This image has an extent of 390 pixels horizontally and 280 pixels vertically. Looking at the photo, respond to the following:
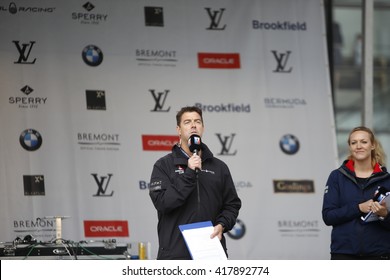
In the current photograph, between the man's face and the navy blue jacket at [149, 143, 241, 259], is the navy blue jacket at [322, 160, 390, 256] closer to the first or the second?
the navy blue jacket at [149, 143, 241, 259]

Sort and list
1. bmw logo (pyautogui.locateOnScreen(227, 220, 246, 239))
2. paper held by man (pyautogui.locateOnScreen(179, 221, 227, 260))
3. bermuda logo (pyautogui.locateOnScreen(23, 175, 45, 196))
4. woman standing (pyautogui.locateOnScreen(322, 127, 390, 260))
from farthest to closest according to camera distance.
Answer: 1. bmw logo (pyautogui.locateOnScreen(227, 220, 246, 239))
2. bermuda logo (pyautogui.locateOnScreen(23, 175, 45, 196))
3. woman standing (pyautogui.locateOnScreen(322, 127, 390, 260))
4. paper held by man (pyautogui.locateOnScreen(179, 221, 227, 260))

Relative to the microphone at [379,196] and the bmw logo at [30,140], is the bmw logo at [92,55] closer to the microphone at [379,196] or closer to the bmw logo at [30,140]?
the bmw logo at [30,140]

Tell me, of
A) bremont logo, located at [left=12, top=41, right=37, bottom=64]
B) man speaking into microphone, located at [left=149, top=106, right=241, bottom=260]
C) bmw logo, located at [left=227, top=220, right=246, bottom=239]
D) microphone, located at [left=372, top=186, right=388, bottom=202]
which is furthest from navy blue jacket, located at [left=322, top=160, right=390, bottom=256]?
bremont logo, located at [left=12, top=41, right=37, bottom=64]

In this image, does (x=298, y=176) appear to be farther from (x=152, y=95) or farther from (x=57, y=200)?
(x=57, y=200)

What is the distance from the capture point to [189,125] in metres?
4.29

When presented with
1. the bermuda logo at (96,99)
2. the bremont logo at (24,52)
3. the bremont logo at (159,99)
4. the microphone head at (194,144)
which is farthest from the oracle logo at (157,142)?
the microphone head at (194,144)

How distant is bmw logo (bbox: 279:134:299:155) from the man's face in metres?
3.14

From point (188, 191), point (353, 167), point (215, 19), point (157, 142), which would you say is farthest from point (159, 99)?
point (188, 191)

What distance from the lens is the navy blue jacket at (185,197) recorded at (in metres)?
4.10

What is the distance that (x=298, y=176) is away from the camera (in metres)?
7.36

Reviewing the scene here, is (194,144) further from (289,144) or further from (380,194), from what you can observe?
(289,144)

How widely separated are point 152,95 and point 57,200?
50.4 inches

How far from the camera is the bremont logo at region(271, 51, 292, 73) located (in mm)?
7492
